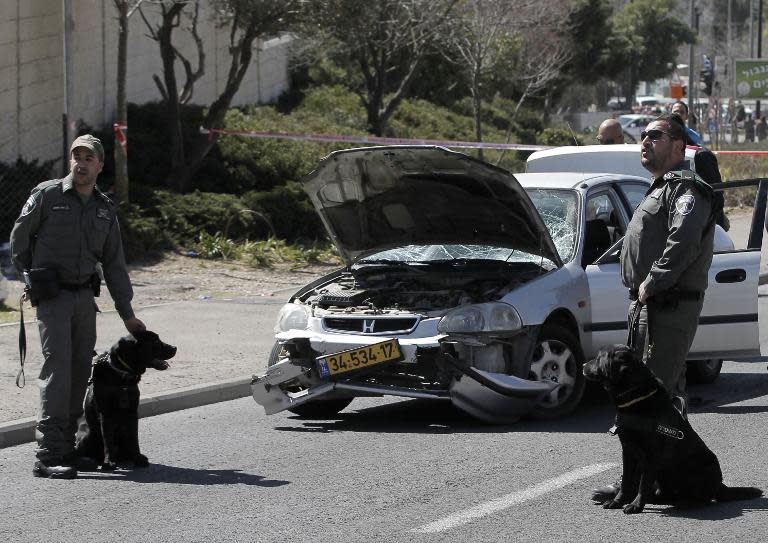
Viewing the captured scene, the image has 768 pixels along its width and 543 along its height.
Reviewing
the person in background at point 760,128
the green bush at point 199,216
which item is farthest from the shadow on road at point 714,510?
the person in background at point 760,128

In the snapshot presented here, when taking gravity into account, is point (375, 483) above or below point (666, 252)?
below

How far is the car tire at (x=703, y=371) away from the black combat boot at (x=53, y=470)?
4.94m

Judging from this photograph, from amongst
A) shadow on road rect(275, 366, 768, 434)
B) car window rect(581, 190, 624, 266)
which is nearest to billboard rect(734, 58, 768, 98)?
shadow on road rect(275, 366, 768, 434)

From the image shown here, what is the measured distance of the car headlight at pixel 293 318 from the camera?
343 inches

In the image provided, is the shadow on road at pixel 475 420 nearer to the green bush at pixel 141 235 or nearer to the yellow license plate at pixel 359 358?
the yellow license plate at pixel 359 358

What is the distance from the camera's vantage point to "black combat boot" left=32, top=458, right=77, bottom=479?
23.7 ft

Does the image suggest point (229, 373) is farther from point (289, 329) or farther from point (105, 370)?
point (105, 370)

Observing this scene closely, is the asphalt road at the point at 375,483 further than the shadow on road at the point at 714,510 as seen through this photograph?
No

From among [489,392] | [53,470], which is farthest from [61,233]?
[489,392]

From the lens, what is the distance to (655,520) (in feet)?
20.3

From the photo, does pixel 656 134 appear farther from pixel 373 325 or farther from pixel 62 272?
pixel 62 272

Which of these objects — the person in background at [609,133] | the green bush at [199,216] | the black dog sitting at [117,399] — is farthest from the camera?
the green bush at [199,216]

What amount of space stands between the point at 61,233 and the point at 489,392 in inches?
109

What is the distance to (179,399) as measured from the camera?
379 inches
